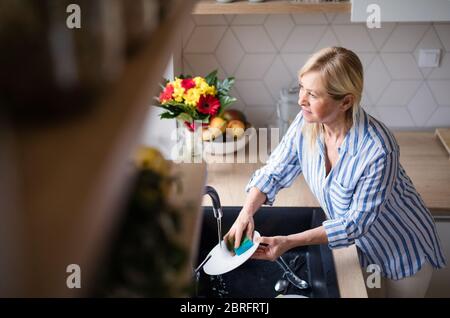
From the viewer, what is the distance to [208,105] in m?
2.09

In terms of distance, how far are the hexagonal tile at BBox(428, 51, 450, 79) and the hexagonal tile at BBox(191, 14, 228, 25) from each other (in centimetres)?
90

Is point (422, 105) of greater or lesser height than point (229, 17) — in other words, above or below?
below

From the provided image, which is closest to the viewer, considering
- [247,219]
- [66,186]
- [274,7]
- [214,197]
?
[66,186]

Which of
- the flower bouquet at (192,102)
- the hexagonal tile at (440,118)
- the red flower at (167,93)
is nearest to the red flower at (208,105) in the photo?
the flower bouquet at (192,102)

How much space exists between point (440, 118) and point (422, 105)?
4.0 inches

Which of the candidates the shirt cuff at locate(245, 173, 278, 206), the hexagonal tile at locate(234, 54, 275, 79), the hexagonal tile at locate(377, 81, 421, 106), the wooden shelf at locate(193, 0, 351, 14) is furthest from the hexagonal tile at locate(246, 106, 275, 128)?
the shirt cuff at locate(245, 173, 278, 206)

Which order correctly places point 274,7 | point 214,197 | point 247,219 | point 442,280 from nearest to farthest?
point 214,197 → point 247,219 → point 274,7 → point 442,280

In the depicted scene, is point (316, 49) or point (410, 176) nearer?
point (410, 176)

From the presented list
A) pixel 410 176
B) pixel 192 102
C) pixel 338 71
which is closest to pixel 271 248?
pixel 338 71

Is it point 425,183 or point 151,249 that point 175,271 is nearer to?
point 151,249

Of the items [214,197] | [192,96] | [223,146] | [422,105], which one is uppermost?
[422,105]

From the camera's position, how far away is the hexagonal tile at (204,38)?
2.42 meters

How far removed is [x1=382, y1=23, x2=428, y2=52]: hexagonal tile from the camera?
7.80 feet

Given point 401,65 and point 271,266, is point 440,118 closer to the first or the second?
point 401,65
